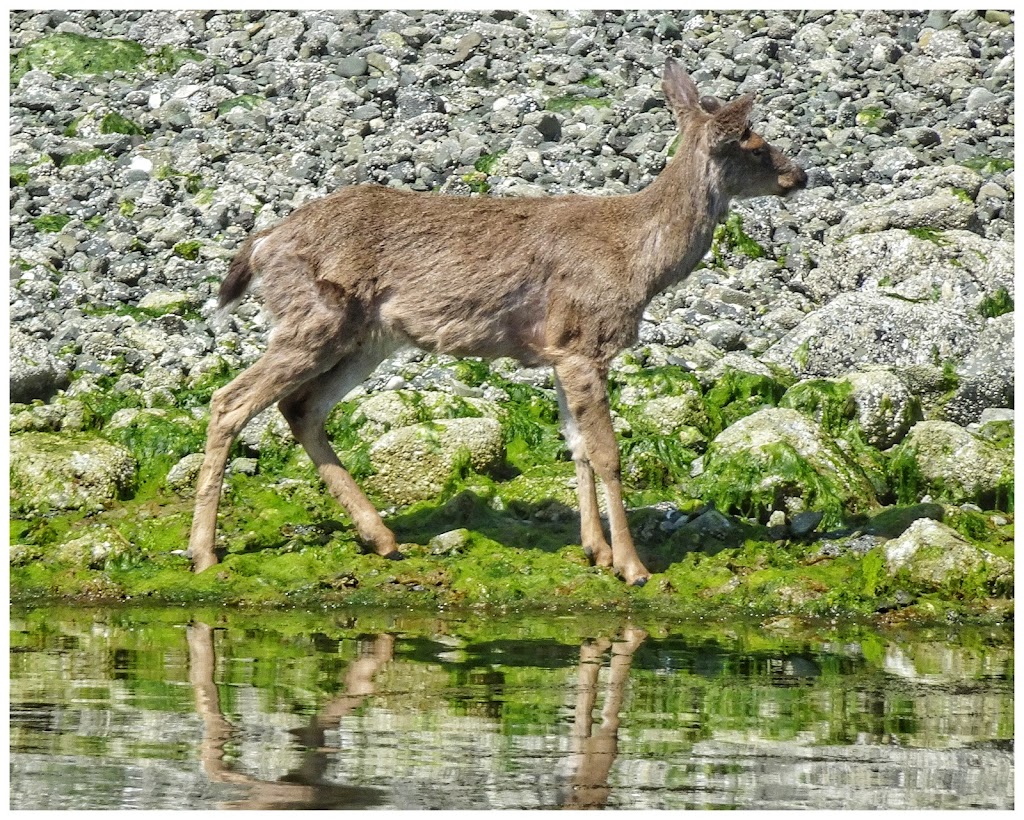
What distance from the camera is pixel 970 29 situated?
842 inches

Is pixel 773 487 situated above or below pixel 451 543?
above

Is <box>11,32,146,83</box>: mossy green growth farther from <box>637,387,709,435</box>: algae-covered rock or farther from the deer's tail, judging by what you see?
<box>637,387,709,435</box>: algae-covered rock

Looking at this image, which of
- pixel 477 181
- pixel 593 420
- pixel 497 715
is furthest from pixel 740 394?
pixel 497 715

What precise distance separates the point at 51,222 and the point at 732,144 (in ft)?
29.0

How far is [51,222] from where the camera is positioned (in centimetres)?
1766

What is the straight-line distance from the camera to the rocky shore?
38.2 feet

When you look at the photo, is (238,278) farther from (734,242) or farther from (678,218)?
(734,242)

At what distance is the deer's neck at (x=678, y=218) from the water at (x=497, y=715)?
9.53 feet

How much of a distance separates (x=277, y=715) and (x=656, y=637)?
9.78ft

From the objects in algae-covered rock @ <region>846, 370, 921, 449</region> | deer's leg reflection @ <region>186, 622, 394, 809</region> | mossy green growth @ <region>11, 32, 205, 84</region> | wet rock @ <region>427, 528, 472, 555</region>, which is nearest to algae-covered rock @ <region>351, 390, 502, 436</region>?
wet rock @ <region>427, 528, 472, 555</region>

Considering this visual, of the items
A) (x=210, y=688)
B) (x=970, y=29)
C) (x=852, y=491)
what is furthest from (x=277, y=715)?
(x=970, y=29)

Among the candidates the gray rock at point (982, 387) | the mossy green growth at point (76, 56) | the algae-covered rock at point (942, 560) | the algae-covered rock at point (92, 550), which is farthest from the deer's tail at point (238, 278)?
the mossy green growth at point (76, 56)

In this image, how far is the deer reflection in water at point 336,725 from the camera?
237 inches

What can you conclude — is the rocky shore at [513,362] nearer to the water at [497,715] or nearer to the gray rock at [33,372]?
the gray rock at [33,372]
